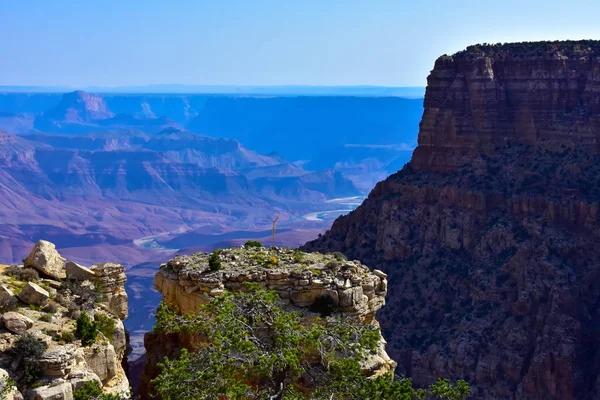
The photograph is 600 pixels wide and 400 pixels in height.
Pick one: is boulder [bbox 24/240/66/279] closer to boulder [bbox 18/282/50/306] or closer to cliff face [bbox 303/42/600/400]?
boulder [bbox 18/282/50/306]

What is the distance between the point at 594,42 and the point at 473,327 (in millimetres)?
29956

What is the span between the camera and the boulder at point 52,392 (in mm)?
25625

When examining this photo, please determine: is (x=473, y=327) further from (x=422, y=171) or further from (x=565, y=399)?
(x=422, y=171)

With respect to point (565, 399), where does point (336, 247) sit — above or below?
above

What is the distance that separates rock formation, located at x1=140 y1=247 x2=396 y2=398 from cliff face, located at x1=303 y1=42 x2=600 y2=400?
40645 mm

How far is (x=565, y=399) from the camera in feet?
238

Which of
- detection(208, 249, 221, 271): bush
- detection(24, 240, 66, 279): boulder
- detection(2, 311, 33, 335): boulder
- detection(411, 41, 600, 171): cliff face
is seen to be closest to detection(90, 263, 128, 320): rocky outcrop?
detection(24, 240, 66, 279): boulder

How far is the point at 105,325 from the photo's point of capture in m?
31.3

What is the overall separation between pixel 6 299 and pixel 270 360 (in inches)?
334

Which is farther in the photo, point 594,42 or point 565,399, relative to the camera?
point 594,42

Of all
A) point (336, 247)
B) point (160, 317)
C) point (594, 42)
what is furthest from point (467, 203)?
point (160, 317)

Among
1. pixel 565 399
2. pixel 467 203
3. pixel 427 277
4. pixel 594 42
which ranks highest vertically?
pixel 594 42

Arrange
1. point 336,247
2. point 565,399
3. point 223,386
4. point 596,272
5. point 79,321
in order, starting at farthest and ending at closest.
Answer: point 336,247
point 596,272
point 565,399
point 79,321
point 223,386

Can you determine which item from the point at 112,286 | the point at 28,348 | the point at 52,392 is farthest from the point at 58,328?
the point at 112,286
